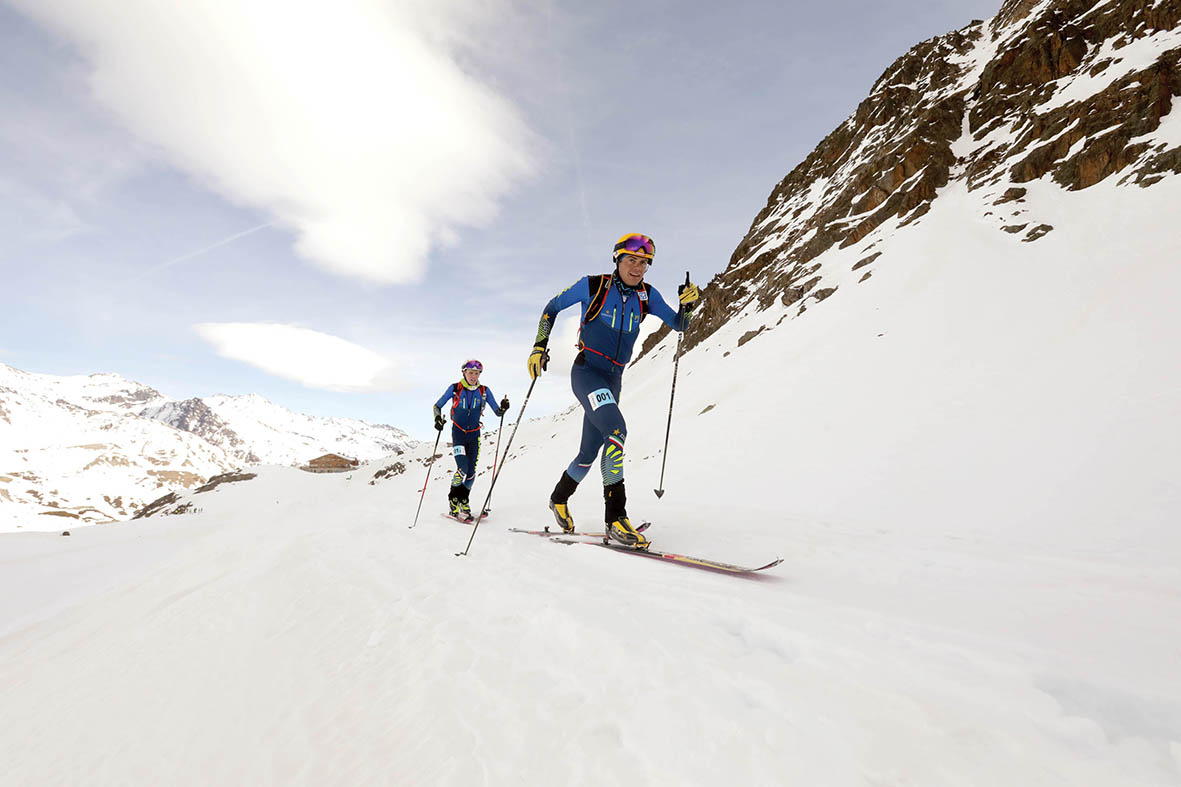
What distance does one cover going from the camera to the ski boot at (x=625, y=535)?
471cm

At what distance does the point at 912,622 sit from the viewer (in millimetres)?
2426

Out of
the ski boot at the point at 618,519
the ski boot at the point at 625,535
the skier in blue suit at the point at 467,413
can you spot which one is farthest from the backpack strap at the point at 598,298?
the skier in blue suit at the point at 467,413

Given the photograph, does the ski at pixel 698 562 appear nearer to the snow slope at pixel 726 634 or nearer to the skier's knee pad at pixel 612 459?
the snow slope at pixel 726 634

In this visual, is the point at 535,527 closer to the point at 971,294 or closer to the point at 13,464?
the point at 971,294

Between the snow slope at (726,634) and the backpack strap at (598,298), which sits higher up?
the backpack strap at (598,298)

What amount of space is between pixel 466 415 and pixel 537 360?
159 inches

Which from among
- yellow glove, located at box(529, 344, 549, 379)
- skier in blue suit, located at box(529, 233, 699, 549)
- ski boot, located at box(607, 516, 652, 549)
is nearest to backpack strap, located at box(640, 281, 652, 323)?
skier in blue suit, located at box(529, 233, 699, 549)

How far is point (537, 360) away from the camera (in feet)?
19.4

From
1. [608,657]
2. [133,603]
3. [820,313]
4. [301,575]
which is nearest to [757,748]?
[608,657]

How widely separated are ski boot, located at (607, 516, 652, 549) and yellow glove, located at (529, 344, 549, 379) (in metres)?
2.07

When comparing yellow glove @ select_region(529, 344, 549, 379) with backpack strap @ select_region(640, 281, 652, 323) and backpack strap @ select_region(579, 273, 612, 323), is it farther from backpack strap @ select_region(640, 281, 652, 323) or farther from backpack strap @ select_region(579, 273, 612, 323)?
backpack strap @ select_region(640, 281, 652, 323)

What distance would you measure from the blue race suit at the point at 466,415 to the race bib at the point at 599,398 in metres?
4.10

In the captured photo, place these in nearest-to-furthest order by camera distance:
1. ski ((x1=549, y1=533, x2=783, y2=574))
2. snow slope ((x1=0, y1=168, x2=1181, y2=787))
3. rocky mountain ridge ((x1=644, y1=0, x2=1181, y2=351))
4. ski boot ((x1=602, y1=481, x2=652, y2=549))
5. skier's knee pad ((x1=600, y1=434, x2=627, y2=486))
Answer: snow slope ((x1=0, y1=168, x2=1181, y2=787)) → ski ((x1=549, y1=533, x2=783, y2=574)) → ski boot ((x1=602, y1=481, x2=652, y2=549)) → skier's knee pad ((x1=600, y1=434, x2=627, y2=486)) → rocky mountain ridge ((x1=644, y1=0, x2=1181, y2=351))

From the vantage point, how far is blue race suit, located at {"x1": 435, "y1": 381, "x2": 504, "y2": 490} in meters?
9.20
